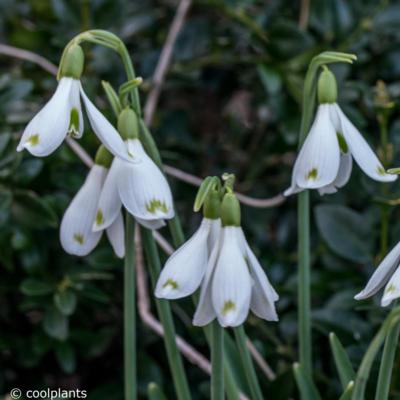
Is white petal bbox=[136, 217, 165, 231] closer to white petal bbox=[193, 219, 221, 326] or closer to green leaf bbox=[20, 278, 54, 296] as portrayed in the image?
white petal bbox=[193, 219, 221, 326]

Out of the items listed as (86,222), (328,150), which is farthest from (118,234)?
(328,150)

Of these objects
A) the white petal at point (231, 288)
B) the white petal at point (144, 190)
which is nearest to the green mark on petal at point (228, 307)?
the white petal at point (231, 288)

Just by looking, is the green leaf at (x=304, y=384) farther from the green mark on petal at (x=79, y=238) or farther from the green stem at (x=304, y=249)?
the green mark on petal at (x=79, y=238)

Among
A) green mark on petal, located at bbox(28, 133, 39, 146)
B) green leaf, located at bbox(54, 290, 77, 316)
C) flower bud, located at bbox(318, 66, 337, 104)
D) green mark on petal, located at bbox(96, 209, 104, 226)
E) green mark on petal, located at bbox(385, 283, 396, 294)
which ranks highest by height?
flower bud, located at bbox(318, 66, 337, 104)

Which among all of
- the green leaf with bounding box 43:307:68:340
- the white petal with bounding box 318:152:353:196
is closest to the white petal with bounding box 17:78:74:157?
the white petal with bounding box 318:152:353:196

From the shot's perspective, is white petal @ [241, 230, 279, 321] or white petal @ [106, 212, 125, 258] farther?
white petal @ [106, 212, 125, 258]

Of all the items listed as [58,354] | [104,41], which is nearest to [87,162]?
[58,354]

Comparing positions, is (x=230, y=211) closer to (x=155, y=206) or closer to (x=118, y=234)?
(x=155, y=206)
